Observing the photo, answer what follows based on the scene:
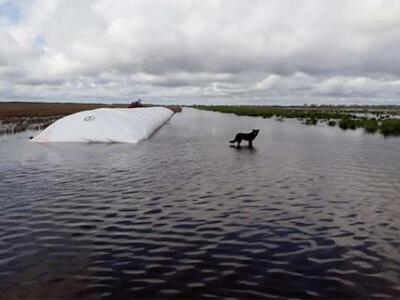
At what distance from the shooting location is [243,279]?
8945 millimetres

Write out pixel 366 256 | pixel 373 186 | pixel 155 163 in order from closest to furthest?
pixel 366 256 → pixel 373 186 → pixel 155 163

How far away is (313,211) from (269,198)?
2.21m

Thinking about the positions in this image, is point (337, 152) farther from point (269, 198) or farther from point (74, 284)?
point (74, 284)

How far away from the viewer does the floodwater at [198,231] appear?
8711 mm

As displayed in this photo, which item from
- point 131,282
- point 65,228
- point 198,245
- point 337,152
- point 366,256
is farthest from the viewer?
point 337,152

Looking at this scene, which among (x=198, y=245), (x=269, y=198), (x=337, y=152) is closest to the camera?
(x=198, y=245)


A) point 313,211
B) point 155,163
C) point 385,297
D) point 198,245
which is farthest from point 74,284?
point 155,163

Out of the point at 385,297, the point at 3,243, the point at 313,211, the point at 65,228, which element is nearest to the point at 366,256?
the point at 385,297

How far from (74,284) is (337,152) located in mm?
25931

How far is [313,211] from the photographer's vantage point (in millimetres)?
14133

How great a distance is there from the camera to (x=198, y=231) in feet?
39.4

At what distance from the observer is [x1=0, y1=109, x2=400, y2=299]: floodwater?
8.71m

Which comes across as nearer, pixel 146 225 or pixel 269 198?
pixel 146 225

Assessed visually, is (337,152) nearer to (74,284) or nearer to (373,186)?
(373,186)
